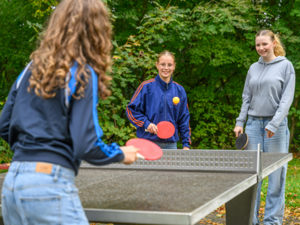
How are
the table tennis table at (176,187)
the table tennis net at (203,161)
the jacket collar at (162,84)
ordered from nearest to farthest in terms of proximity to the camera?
the table tennis table at (176,187) < the table tennis net at (203,161) < the jacket collar at (162,84)

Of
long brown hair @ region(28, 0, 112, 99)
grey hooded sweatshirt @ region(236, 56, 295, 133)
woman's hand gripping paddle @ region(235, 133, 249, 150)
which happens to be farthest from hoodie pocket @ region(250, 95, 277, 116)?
long brown hair @ region(28, 0, 112, 99)

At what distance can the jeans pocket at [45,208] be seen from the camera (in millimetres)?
1629

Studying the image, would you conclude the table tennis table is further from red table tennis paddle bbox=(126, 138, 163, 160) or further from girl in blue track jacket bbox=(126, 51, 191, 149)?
girl in blue track jacket bbox=(126, 51, 191, 149)

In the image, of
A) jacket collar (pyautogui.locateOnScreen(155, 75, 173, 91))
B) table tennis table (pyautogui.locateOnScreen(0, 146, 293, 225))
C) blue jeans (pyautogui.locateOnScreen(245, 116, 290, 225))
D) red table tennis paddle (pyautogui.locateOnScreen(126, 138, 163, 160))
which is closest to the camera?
table tennis table (pyautogui.locateOnScreen(0, 146, 293, 225))

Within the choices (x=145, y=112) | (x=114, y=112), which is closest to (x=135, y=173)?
(x=145, y=112)

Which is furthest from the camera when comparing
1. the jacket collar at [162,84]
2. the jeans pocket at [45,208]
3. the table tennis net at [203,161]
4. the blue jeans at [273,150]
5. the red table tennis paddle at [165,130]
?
the jacket collar at [162,84]

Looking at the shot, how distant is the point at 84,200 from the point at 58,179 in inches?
17.7

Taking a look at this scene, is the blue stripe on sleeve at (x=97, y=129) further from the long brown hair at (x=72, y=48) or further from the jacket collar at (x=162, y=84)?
the jacket collar at (x=162, y=84)

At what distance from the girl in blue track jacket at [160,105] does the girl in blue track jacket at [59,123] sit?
2.50 meters

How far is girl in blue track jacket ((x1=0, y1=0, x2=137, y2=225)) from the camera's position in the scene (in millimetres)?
1641

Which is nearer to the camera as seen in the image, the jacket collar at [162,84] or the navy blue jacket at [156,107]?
the navy blue jacket at [156,107]

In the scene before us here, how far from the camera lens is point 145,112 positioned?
445 centimetres

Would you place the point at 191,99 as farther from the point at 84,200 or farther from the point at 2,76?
the point at 84,200

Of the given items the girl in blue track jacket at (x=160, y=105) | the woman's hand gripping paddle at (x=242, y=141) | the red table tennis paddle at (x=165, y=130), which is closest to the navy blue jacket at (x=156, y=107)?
the girl in blue track jacket at (x=160, y=105)
